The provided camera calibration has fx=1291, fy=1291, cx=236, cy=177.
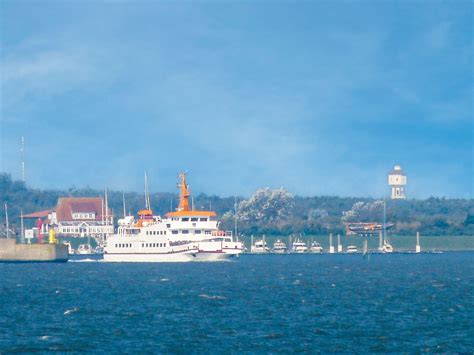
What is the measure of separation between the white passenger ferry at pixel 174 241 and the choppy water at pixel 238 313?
35.1 m

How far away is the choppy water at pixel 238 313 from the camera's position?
6188 centimetres

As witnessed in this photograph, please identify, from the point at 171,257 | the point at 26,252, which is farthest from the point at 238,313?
the point at 26,252

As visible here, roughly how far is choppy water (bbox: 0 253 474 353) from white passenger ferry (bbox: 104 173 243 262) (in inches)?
1380

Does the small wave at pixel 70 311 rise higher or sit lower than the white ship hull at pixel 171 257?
lower

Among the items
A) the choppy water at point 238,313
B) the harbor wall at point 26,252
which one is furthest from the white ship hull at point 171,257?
the choppy water at point 238,313

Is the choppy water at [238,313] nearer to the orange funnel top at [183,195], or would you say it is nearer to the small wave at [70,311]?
the small wave at [70,311]

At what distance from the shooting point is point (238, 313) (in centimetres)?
7669

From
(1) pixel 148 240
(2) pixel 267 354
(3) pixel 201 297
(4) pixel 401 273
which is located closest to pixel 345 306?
(3) pixel 201 297

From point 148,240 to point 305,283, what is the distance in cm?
5799

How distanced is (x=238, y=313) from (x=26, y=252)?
9424 centimetres

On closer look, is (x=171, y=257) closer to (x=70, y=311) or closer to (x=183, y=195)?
(x=183, y=195)

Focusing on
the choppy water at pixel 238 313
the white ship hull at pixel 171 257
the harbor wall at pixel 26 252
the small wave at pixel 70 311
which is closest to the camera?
the choppy water at pixel 238 313

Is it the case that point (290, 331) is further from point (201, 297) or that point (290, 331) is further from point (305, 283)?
point (305, 283)

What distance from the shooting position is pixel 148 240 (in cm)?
16400
